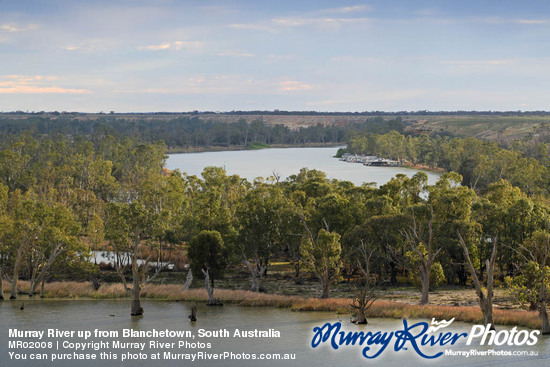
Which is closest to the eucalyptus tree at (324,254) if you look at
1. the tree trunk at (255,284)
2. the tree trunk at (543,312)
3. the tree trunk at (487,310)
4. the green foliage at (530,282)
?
the tree trunk at (255,284)

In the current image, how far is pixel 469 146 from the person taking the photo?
558 ft

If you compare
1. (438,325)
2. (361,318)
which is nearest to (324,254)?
(361,318)

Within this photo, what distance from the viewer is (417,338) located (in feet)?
133

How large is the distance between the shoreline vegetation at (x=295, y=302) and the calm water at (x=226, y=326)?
1.22 meters

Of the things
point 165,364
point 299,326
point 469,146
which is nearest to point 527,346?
point 299,326

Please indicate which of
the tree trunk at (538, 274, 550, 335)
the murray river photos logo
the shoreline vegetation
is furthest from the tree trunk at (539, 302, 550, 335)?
the shoreline vegetation

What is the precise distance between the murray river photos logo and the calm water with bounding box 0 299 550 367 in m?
0.57

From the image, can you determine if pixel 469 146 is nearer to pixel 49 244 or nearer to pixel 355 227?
pixel 355 227

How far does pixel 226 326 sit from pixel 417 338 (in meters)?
12.0

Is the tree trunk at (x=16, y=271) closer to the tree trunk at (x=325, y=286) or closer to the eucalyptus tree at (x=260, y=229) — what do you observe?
the eucalyptus tree at (x=260, y=229)

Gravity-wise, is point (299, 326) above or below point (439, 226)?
below

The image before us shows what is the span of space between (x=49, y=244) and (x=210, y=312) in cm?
1651

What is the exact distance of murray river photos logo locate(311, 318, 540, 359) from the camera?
38.1m

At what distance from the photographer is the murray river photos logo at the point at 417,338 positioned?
125 ft
